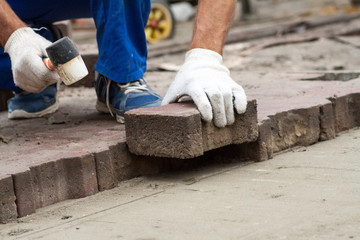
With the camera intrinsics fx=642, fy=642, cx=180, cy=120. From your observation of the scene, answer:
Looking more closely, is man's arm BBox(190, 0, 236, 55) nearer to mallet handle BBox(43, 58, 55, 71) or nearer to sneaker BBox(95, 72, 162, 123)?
sneaker BBox(95, 72, 162, 123)

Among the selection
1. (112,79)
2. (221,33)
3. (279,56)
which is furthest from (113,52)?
(279,56)

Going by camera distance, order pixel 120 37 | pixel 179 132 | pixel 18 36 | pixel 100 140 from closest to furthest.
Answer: pixel 179 132, pixel 100 140, pixel 18 36, pixel 120 37

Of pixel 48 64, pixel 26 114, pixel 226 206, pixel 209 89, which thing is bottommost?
pixel 226 206

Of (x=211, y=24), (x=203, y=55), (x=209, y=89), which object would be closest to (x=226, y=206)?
(x=209, y=89)

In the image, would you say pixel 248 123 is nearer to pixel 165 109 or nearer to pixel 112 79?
pixel 165 109

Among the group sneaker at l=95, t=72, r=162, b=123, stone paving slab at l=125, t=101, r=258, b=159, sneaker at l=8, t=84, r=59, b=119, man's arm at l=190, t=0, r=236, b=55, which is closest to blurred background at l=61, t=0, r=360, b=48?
sneaker at l=8, t=84, r=59, b=119

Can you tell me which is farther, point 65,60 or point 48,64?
point 48,64

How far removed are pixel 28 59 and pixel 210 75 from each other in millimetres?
657

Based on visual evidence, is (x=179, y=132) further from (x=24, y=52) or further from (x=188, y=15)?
(x=188, y=15)

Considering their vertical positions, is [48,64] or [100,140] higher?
[48,64]

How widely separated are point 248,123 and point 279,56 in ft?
11.0

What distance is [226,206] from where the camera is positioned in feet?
6.11

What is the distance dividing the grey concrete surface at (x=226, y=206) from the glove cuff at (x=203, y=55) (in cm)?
41

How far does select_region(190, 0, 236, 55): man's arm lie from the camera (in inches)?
96.9
